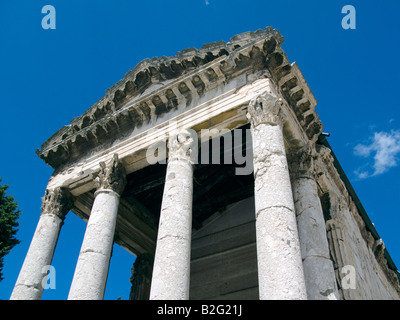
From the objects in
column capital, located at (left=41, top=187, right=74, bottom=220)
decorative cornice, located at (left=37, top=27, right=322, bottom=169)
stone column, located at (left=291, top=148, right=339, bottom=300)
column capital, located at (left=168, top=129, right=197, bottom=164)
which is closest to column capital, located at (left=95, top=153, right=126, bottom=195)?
decorative cornice, located at (left=37, top=27, right=322, bottom=169)

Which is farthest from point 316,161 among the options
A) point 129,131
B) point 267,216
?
point 129,131

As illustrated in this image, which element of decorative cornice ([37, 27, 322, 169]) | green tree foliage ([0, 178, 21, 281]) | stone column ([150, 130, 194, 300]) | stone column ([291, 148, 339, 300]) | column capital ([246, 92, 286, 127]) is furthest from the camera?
green tree foliage ([0, 178, 21, 281])

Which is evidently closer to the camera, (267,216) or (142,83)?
(267,216)

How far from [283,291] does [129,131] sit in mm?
6622

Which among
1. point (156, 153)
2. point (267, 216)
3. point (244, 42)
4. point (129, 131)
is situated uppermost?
point (244, 42)

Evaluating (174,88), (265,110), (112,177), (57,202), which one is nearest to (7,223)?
(57,202)

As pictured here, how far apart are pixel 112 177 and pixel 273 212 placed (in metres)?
4.90

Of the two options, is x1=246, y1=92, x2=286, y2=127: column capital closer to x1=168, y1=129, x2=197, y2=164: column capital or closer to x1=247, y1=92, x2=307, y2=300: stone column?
x1=247, y1=92, x2=307, y2=300: stone column

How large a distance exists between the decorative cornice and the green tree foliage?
12.8ft

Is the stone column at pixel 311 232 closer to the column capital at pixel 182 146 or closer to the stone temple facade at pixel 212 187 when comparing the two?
the stone temple facade at pixel 212 187

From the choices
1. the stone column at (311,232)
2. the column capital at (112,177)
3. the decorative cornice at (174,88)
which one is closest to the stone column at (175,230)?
the decorative cornice at (174,88)

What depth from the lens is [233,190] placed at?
43.7 feet

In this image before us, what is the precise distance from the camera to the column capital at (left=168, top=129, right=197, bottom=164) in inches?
363

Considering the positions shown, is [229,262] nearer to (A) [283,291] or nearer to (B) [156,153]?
(B) [156,153]
